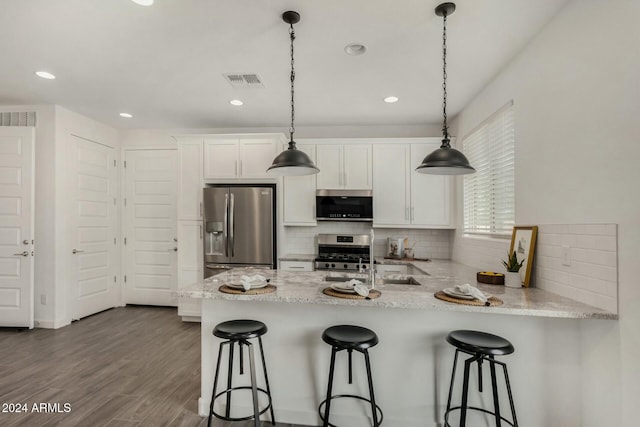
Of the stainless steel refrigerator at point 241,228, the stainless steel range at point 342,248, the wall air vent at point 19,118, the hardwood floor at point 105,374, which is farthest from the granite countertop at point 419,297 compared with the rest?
the wall air vent at point 19,118

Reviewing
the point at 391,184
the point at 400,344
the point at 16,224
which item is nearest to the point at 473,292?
the point at 400,344

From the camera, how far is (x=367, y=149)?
4184 millimetres

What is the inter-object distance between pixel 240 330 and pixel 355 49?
221 centimetres

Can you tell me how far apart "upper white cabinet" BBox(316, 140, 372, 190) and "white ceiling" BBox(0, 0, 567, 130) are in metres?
0.49

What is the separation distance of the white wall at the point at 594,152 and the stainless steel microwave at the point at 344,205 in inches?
77.9

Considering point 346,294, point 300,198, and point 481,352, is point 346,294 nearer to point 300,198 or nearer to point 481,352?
point 481,352

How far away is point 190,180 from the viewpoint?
4176 mm

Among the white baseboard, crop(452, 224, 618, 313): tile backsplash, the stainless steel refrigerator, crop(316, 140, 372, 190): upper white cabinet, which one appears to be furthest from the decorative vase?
the white baseboard

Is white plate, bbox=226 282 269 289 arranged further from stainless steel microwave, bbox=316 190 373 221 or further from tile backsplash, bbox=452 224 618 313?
stainless steel microwave, bbox=316 190 373 221

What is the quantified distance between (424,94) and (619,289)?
244cm

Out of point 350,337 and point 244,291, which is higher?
point 244,291

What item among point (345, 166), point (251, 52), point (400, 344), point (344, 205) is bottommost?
point (400, 344)

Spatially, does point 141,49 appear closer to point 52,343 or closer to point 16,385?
point 16,385

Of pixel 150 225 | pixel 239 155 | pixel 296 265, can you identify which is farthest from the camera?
pixel 150 225
